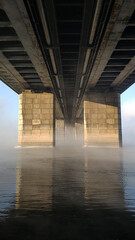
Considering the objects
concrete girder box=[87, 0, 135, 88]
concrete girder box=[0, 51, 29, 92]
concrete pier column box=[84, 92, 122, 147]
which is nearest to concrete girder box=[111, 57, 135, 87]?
concrete girder box=[87, 0, 135, 88]

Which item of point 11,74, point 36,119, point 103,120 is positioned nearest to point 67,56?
point 11,74

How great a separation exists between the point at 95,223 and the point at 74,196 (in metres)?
1.56

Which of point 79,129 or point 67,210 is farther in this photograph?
point 79,129

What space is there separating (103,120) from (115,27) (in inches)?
744

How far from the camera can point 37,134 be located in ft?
97.5

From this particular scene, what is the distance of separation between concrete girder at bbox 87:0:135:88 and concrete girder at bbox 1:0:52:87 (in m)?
5.12

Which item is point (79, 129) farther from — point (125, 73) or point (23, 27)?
point (23, 27)

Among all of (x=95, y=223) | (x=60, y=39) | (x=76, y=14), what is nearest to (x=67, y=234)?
(x=95, y=223)

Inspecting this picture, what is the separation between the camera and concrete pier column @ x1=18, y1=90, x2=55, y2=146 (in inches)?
1165

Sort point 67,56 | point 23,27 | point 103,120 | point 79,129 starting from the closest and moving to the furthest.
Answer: point 23,27, point 67,56, point 103,120, point 79,129

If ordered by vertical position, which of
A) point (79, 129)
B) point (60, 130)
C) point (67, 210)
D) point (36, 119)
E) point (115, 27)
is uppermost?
point (115, 27)

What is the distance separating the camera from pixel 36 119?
30.1 metres

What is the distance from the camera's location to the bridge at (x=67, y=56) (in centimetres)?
1155

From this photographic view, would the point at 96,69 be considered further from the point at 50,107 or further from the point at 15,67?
the point at 50,107
